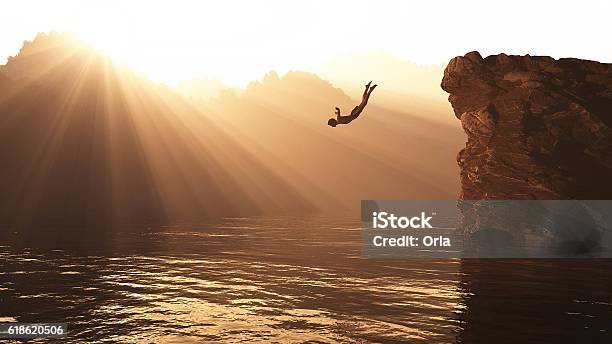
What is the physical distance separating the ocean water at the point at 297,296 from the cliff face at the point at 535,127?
67.0ft

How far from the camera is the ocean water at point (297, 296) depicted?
83.4ft

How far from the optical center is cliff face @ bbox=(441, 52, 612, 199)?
7662 cm

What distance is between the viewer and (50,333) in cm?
2453

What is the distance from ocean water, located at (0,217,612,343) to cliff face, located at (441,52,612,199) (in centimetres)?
2042

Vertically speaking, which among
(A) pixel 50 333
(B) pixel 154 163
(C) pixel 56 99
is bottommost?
(A) pixel 50 333

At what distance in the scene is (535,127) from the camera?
80250 mm

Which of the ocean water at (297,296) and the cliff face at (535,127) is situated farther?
the cliff face at (535,127)

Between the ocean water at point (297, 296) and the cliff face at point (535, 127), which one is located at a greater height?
the cliff face at point (535, 127)

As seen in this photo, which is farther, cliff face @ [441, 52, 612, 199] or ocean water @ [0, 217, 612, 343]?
cliff face @ [441, 52, 612, 199]

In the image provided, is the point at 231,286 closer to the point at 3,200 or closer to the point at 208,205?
the point at 3,200

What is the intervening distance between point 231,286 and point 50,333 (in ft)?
48.6

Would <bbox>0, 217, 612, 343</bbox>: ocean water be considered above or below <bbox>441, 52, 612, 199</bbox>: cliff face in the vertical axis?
below

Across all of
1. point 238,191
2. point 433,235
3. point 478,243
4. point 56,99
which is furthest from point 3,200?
point 478,243

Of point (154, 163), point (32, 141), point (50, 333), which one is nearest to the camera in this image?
point (50, 333)
